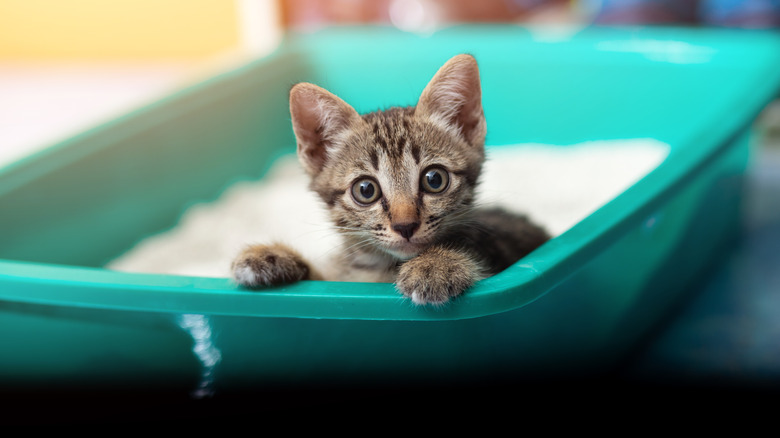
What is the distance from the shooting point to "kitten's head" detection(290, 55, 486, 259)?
98 cm

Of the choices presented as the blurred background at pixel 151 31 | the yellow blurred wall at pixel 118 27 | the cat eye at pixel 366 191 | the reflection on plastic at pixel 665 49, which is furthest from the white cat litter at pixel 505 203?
the yellow blurred wall at pixel 118 27

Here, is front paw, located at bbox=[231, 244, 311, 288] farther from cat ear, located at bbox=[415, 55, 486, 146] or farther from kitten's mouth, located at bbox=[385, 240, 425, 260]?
cat ear, located at bbox=[415, 55, 486, 146]

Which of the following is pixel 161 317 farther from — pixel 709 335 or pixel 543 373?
pixel 709 335

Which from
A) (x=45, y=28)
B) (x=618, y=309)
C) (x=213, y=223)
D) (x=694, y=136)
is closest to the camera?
(x=618, y=309)

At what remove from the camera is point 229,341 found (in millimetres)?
1099

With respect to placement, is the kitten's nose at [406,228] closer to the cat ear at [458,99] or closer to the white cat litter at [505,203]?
the cat ear at [458,99]

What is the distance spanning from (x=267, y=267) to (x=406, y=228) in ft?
0.75

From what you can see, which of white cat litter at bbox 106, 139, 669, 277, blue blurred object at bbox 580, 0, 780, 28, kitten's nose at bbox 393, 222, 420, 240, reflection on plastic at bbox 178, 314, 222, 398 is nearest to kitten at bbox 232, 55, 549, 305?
kitten's nose at bbox 393, 222, 420, 240

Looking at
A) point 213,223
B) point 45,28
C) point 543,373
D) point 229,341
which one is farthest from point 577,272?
point 45,28

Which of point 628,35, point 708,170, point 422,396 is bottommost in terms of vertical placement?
point 422,396

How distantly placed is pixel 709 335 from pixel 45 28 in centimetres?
388

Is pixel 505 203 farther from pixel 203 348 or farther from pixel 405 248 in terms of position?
pixel 203 348

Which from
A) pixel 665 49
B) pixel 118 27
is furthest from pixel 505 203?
pixel 118 27

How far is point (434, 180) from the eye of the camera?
101 cm
